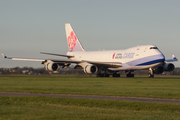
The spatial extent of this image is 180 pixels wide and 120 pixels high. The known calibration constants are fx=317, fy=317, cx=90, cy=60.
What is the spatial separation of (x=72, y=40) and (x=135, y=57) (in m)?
21.5

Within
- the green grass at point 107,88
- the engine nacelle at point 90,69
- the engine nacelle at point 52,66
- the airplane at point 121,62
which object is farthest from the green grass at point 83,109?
the engine nacelle at point 52,66

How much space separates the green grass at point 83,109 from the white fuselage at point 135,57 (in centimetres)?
3264

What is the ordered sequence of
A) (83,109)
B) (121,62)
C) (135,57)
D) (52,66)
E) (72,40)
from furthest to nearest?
1. (72,40)
2. (121,62)
3. (52,66)
4. (135,57)
5. (83,109)

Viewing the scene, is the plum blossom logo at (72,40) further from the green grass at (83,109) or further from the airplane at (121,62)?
the green grass at (83,109)

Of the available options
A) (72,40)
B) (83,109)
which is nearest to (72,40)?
(72,40)

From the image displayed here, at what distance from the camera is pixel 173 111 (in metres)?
16.3

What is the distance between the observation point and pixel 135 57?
53.5m

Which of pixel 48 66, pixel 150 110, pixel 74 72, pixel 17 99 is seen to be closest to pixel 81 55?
pixel 48 66

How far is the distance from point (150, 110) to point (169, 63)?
135 feet

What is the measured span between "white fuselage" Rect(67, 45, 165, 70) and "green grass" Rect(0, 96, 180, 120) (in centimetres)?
3264

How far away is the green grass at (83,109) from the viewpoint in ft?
46.8

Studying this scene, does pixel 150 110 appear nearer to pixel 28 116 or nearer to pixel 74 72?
pixel 28 116

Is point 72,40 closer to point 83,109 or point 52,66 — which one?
point 52,66

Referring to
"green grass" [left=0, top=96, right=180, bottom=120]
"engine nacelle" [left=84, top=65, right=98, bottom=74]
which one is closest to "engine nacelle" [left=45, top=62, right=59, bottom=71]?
"engine nacelle" [left=84, top=65, right=98, bottom=74]
